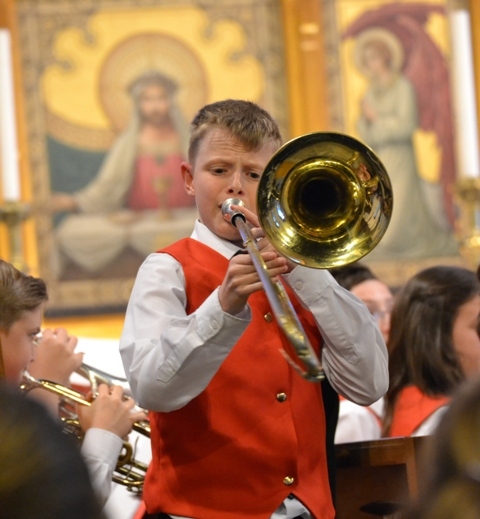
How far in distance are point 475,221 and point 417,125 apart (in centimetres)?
132

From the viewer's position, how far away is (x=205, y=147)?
230 cm

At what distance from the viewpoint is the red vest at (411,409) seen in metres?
3.11

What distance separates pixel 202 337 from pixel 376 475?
0.90 metres

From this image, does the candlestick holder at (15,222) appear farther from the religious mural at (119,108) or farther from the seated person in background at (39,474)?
the seated person in background at (39,474)

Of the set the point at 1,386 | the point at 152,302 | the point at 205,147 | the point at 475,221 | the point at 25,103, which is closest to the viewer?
the point at 1,386

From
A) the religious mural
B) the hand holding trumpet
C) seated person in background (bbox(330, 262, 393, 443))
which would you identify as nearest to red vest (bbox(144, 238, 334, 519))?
the hand holding trumpet

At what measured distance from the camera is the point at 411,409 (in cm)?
313

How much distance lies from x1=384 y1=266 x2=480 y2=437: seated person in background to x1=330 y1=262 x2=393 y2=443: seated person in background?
0.15 metres

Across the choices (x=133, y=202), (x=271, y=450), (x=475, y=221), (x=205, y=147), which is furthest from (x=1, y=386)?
(x=133, y=202)

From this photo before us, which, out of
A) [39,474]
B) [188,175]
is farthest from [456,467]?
[188,175]

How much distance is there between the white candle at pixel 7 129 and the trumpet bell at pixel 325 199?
12.9 feet

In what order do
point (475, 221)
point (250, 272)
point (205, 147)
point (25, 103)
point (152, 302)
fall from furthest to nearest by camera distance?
1. point (25, 103)
2. point (475, 221)
3. point (205, 147)
4. point (152, 302)
5. point (250, 272)

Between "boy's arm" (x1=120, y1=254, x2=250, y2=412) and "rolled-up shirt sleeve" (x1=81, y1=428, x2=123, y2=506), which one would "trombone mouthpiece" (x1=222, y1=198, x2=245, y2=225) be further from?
"rolled-up shirt sleeve" (x1=81, y1=428, x2=123, y2=506)

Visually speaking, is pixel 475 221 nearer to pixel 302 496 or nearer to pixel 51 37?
pixel 51 37
